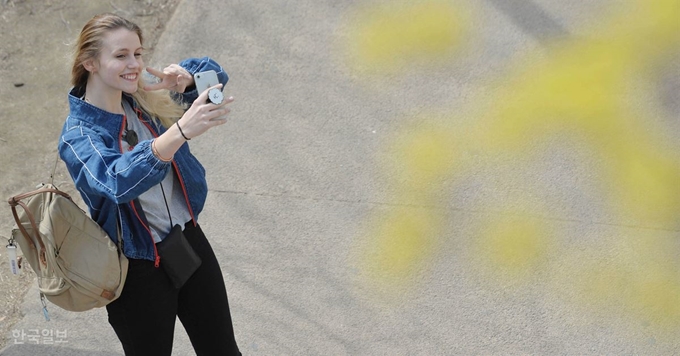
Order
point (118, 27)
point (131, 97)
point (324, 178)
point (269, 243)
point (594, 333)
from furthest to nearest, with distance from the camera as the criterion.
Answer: point (324, 178), point (269, 243), point (594, 333), point (131, 97), point (118, 27)

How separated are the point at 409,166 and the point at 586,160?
103 cm

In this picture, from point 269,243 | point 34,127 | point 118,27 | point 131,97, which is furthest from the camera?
point 34,127

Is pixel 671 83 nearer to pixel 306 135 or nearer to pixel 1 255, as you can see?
pixel 306 135

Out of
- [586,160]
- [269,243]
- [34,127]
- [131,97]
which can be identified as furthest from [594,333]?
[34,127]

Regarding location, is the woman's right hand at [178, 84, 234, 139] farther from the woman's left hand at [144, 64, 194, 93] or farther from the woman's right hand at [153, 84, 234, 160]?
the woman's left hand at [144, 64, 194, 93]

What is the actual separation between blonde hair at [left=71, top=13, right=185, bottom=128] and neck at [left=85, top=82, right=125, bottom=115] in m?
0.07

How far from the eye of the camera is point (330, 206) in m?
4.98

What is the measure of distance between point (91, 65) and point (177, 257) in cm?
74

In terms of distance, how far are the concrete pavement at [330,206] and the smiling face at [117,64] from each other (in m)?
1.69

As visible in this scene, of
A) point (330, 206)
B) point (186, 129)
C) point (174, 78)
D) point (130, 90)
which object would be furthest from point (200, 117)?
point (330, 206)

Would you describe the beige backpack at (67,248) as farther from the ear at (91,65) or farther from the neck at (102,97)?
the ear at (91,65)

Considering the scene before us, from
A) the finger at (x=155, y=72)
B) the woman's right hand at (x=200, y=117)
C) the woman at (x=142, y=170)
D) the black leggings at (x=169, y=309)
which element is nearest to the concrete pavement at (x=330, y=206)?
the black leggings at (x=169, y=309)

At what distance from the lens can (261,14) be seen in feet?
20.4

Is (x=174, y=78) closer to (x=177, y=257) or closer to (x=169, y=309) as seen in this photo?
(x=177, y=257)
